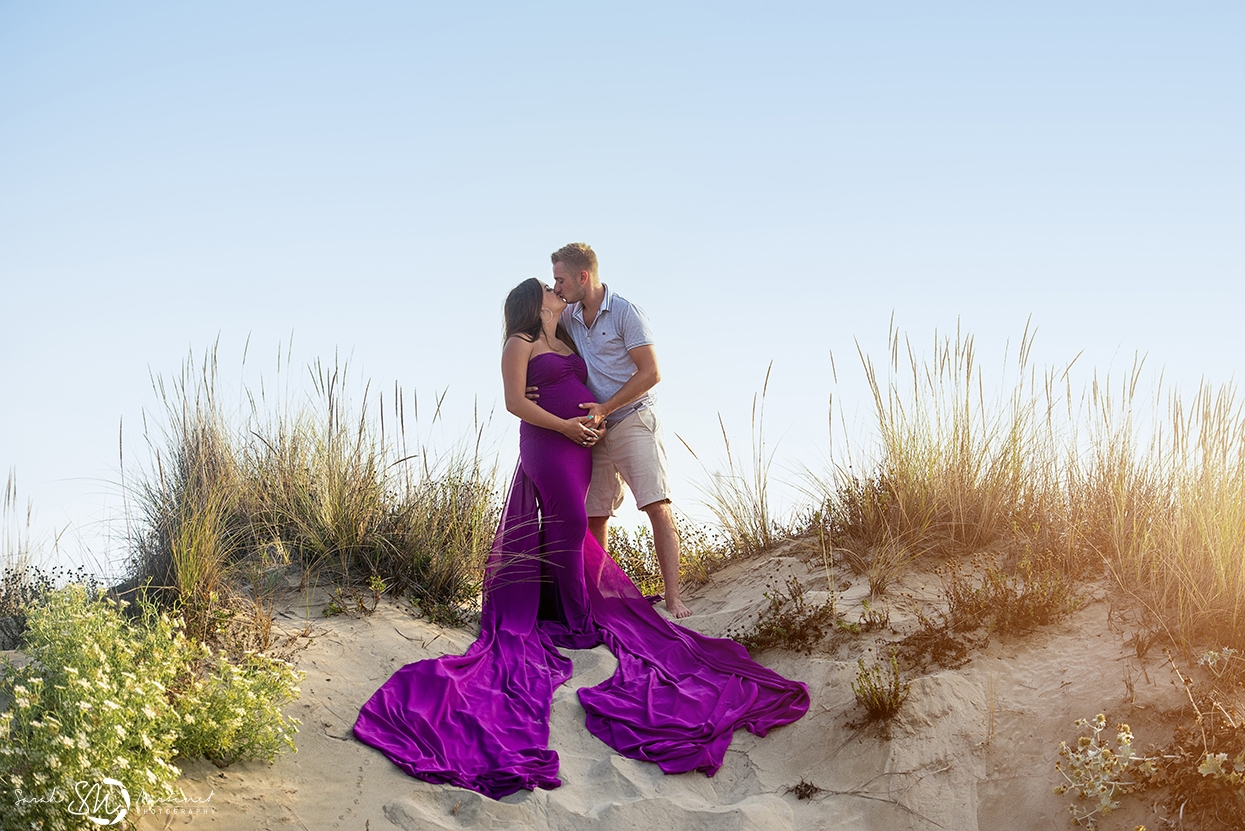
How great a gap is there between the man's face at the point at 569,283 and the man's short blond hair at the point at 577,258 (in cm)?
3

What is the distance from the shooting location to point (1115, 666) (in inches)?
182

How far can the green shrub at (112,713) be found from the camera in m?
3.16

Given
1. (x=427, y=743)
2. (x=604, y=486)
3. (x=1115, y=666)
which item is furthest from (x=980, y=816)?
(x=604, y=486)

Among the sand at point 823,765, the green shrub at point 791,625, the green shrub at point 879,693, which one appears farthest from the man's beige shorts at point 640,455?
the green shrub at point 879,693

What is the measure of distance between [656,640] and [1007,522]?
2.49 meters

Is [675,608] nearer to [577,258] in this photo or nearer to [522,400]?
[522,400]

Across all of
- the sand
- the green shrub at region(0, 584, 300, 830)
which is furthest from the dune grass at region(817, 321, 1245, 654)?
the green shrub at region(0, 584, 300, 830)

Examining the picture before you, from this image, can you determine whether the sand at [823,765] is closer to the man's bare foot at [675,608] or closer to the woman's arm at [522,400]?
the man's bare foot at [675,608]

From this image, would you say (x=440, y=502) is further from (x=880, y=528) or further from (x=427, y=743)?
(x=880, y=528)

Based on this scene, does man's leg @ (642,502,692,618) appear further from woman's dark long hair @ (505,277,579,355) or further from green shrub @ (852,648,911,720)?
green shrub @ (852,648,911,720)

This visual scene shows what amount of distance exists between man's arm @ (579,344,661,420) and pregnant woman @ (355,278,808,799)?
130 mm

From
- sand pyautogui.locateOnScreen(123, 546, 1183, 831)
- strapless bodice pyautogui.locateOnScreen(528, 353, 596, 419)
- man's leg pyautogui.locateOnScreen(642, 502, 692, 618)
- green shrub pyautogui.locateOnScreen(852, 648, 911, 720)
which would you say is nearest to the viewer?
sand pyautogui.locateOnScreen(123, 546, 1183, 831)

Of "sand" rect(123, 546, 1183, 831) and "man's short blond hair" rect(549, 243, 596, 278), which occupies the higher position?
"man's short blond hair" rect(549, 243, 596, 278)

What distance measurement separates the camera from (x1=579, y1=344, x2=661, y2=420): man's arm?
6128 millimetres
